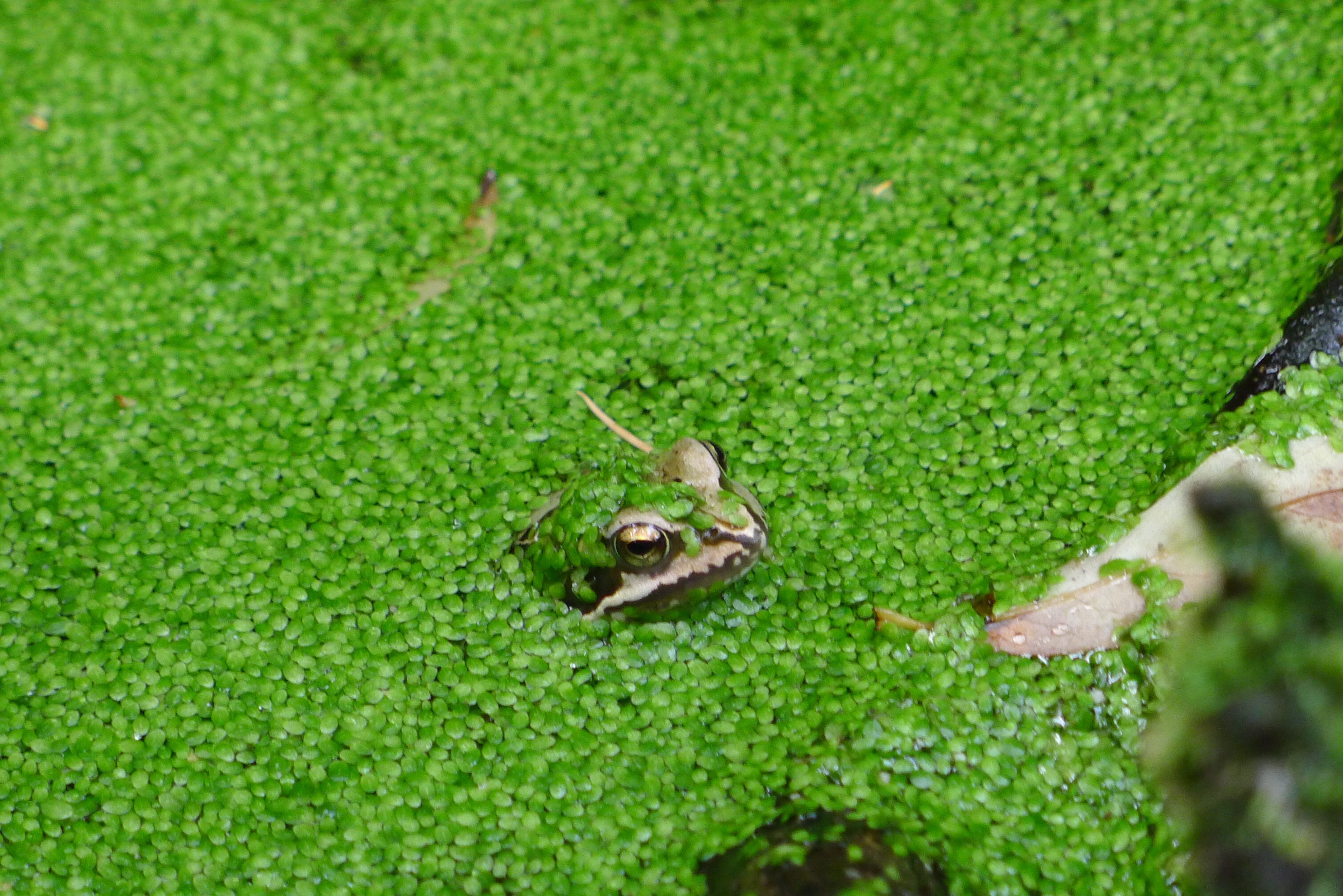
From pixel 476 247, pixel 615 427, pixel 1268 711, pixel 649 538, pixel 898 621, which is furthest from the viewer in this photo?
pixel 476 247

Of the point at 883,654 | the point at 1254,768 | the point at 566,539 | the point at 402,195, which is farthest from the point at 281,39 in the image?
the point at 1254,768

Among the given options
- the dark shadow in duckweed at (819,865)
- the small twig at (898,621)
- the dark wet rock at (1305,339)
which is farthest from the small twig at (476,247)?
the dark wet rock at (1305,339)

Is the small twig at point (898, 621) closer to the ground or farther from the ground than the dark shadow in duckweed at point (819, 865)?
farther from the ground

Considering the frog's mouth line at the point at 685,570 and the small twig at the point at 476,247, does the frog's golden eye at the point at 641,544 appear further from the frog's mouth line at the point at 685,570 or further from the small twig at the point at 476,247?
the small twig at the point at 476,247

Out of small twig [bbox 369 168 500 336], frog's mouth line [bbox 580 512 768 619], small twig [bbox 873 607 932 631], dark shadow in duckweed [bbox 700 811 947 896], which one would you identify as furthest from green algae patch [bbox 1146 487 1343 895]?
small twig [bbox 369 168 500 336]

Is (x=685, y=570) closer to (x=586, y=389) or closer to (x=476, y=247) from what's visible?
(x=586, y=389)

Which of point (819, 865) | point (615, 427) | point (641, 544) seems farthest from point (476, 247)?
point (819, 865)

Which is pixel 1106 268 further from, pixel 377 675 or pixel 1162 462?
pixel 377 675
